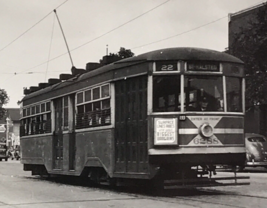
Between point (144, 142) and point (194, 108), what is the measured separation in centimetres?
130

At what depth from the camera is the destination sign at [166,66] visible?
1205 cm

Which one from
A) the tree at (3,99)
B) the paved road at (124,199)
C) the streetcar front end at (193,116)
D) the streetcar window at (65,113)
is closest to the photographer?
the paved road at (124,199)

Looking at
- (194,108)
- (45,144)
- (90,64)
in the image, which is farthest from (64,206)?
(45,144)

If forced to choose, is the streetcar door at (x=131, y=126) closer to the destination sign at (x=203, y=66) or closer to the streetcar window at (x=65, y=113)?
the destination sign at (x=203, y=66)

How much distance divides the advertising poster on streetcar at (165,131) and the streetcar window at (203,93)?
18.3 inches

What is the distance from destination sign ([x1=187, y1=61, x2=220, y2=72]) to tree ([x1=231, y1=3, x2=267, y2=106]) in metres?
14.8

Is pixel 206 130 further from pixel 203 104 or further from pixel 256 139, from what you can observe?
pixel 256 139

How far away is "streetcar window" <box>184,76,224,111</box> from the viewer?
11969mm

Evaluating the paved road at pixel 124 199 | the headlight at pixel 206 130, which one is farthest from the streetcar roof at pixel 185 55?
the paved road at pixel 124 199

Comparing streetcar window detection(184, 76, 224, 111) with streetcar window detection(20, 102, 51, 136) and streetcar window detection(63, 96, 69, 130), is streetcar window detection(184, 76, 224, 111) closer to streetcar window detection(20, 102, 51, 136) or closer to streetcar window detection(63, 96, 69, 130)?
streetcar window detection(63, 96, 69, 130)

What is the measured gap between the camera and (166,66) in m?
12.1

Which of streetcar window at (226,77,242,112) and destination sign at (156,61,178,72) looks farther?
streetcar window at (226,77,242,112)

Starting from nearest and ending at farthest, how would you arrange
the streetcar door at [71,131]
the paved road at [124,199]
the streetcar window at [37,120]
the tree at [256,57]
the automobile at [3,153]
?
1. the paved road at [124,199]
2. the streetcar door at [71,131]
3. the streetcar window at [37,120]
4. the tree at [256,57]
5. the automobile at [3,153]

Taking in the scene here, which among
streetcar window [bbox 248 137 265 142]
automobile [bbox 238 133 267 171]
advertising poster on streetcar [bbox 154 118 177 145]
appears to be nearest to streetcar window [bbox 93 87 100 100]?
advertising poster on streetcar [bbox 154 118 177 145]
